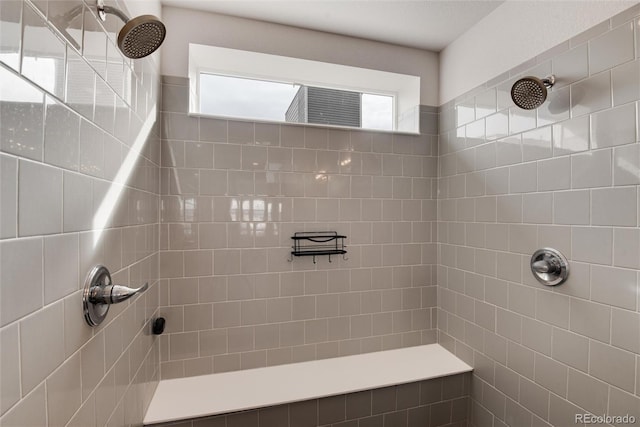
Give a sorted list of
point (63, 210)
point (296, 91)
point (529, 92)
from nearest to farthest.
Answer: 1. point (63, 210)
2. point (529, 92)
3. point (296, 91)

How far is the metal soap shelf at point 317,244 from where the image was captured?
1.73 metres

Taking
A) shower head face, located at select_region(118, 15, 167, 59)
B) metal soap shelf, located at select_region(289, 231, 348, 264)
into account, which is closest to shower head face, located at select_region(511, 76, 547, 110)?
metal soap shelf, located at select_region(289, 231, 348, 264)

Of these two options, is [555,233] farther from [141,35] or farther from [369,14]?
[141,35]

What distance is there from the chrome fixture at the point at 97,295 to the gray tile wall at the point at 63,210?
2cm

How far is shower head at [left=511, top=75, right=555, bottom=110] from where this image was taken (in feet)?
3.78

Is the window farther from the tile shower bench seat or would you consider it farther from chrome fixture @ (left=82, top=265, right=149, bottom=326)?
the tile shower bench seat

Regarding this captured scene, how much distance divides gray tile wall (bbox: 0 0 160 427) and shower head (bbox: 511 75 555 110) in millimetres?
1456

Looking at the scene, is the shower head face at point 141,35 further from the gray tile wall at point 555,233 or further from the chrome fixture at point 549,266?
the chrome fixture at point 549,266

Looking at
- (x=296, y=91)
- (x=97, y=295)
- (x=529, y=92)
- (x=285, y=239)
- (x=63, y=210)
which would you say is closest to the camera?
(x=63, y=210)

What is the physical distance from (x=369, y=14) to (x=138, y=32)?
4.13 ft

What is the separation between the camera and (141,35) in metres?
0.79

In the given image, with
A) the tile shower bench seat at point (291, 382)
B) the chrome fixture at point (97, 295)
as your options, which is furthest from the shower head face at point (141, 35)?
the tile shower bench seat at point (291, 382)

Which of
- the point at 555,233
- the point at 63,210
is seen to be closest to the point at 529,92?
the point at 555,233

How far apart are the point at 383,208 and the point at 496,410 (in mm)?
1223
